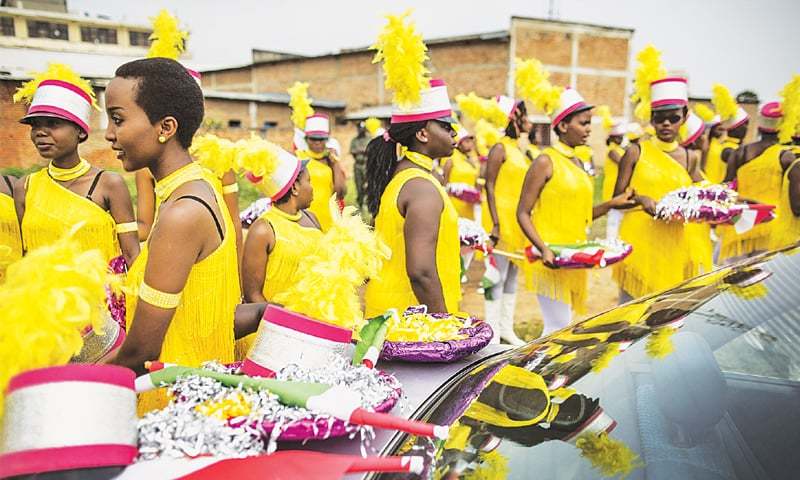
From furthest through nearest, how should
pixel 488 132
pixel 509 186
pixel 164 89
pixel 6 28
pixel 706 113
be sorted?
1. pixel 706 113
2. pixel 488 132
3. pixel 6 28
4. pixel 509 186
5. pixel 164 89

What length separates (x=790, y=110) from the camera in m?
5.99

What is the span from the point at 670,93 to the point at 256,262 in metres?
3.72

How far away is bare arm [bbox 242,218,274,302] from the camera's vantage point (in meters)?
3.22

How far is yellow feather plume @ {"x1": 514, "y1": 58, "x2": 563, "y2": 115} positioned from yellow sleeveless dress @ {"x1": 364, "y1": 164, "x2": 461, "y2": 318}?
8.17 feet

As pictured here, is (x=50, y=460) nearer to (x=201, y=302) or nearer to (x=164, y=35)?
(x=201, y=302)

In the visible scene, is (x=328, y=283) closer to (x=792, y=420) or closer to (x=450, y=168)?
(x=792, y=420)

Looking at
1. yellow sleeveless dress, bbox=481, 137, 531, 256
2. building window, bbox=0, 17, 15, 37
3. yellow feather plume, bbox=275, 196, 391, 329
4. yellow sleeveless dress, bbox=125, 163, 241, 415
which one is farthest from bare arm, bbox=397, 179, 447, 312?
building window, bbox=0, 17, 15, 37

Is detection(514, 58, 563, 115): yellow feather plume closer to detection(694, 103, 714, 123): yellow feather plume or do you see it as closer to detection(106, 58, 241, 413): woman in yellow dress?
detection(106, 58, 241, 413): woman in yellow dress

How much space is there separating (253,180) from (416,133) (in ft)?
3.68

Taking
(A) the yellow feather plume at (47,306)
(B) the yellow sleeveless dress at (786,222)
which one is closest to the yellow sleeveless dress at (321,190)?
(B) the yellow sleeveless dress at (786,222)

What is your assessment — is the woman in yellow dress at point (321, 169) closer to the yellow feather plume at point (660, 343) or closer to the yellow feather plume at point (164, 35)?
the yellow feather plume at point (164, 35)

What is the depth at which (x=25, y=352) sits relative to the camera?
119 centimetres

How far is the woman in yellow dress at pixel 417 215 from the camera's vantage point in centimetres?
292

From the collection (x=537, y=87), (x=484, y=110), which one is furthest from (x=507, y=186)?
(x=484, y=110)
